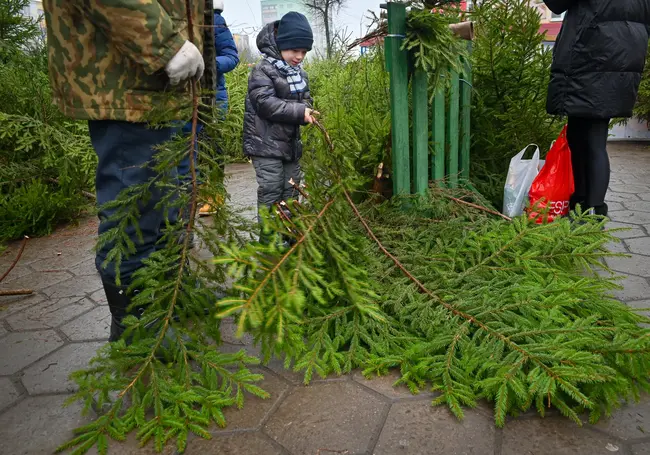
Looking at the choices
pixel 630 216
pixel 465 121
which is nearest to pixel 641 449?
pixel 465 121

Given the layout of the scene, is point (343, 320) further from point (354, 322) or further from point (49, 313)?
point (49, 313)

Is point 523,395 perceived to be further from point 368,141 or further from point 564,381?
point 368,141

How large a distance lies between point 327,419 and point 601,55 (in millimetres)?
2887

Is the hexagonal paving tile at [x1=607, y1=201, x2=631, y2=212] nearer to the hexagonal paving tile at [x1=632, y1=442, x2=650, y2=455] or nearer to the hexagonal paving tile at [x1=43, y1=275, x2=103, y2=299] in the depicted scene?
the hexagonal paving tile at [x1=632, y1=442, x2=650, y2=455]

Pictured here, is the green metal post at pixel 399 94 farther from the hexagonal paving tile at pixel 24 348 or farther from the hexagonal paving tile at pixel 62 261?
the hexagonal paving tile at pixel 62 261

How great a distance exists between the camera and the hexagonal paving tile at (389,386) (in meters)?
1.94

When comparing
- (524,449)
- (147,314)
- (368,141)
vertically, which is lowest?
(524,449)

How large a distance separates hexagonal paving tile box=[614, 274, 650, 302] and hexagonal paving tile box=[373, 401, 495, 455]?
1.48 m

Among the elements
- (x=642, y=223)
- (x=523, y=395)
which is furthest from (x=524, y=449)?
(x=642, y=223)

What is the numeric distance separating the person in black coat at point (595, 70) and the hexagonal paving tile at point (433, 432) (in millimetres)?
2145

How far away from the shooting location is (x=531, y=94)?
12.9ft

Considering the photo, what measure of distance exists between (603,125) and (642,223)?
1.27 metres

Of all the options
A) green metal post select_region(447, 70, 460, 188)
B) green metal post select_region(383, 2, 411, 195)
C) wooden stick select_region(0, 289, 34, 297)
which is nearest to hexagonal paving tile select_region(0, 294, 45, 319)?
wooden stick select_region(0, 289, 34, 297)

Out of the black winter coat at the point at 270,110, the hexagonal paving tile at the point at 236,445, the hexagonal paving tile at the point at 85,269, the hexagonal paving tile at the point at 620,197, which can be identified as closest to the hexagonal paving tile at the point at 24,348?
the hexagonal paving tile at the point at 85,269
